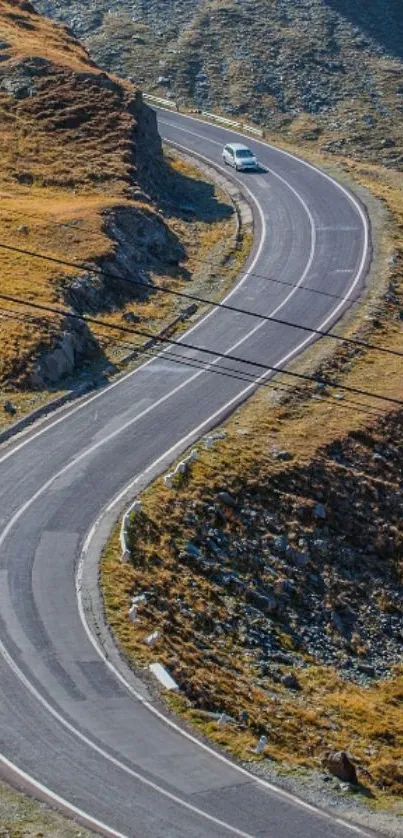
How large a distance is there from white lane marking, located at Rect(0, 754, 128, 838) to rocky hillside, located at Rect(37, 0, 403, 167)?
69678mm

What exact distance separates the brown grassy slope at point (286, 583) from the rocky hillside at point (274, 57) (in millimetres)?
49734

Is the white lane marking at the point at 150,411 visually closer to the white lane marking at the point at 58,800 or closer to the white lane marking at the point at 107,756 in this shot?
the white lane marking at the point at 107,756

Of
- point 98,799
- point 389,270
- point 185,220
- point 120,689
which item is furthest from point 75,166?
point 98,799

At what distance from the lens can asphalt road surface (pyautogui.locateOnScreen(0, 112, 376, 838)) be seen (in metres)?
25.5

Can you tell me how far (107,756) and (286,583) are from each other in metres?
12.1

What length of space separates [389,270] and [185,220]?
11.7m

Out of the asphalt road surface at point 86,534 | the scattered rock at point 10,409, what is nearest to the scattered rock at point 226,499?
the asphalt road surface at point 86,534

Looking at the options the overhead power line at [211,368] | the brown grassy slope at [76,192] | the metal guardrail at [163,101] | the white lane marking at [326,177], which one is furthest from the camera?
the metal guardrail at [163,101]

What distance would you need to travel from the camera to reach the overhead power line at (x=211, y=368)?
1880 inches

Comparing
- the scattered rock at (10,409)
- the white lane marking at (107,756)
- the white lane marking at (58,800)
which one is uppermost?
the scattered rock at (10,409)

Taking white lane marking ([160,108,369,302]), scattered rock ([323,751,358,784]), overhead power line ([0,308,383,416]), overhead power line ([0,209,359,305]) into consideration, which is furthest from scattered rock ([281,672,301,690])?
white lane marking ([160,108,369,302])

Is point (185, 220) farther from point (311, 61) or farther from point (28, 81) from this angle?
point (311, 61)

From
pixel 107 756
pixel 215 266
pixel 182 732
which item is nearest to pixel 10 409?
pixel 215 266

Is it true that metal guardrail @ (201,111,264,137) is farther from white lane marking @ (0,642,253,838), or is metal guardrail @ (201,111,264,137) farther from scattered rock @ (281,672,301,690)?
white lane marking @ (0,642,253,838)
